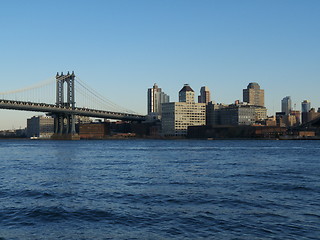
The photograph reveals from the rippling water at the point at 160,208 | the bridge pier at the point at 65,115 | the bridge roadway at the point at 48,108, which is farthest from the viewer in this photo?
the bridge pier at the point at 65,115

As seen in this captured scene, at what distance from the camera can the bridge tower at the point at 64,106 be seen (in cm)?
15962

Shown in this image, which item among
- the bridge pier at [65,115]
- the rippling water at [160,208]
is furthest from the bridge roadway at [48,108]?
the rippling water at [160,208]

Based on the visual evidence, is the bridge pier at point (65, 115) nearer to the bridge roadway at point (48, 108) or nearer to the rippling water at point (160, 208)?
the bridge roadway at point (48, 108)

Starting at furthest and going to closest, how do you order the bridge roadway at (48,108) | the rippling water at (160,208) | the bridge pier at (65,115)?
1. the bridge pier at (65,115)
2. the bridge roadway at (48,108)
3. the rippling water at (160,208)

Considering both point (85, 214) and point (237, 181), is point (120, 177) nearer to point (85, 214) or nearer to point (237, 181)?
point (237, 181)

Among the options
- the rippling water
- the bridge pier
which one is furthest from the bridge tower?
the rippling water

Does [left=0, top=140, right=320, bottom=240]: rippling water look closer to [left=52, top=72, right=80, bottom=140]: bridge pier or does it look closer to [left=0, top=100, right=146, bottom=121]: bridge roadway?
[left=0, top=100, right=146, bottom=121]: bridge roadway

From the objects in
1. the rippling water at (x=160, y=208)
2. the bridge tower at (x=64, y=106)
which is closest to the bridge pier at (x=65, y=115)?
the bridge tower at (x=64, y=106)

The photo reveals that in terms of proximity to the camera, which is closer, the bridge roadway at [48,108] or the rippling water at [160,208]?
the rippling water at [160,208]

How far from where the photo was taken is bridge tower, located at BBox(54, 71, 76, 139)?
6284 inches

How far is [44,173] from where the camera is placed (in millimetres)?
34656

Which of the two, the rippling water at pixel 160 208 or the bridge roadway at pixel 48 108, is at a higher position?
the bridge roadway at pixel 48 108

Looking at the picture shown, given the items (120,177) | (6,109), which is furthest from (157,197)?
(6,109)

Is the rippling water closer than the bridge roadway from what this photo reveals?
Yes
